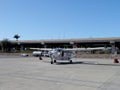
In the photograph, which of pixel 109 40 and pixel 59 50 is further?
pixel 109 40

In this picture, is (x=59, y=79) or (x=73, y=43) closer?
(x=59, y=79)

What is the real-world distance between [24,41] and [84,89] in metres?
125

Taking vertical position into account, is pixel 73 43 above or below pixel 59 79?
above

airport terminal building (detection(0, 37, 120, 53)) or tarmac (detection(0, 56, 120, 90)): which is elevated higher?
airport terminal building (detection(0, 37, 120, 53))

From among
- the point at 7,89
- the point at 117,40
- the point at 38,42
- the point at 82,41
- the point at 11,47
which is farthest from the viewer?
the point at 11,47

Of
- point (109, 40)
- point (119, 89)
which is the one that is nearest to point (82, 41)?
point (109, 40)

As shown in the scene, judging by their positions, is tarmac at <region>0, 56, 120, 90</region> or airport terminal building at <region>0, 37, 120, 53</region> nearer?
tarmac at <region>0, 56, 120, 90</region>

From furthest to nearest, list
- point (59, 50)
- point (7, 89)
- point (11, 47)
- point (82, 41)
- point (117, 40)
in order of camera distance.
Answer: point (11, 47)
point (82, 41)
point (117, 40)
point (59, 50)
point (7, 89)

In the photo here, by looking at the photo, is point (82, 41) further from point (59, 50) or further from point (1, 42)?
point (59, 50)

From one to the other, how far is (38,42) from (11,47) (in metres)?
Answer: 18.2

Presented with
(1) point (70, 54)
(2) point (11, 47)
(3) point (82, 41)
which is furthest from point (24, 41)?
(1) point (70, 54)

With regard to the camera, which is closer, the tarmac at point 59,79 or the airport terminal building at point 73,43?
the tarmac at point 59,79

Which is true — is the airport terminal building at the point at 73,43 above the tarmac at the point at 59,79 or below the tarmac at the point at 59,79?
above

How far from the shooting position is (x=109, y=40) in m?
110
